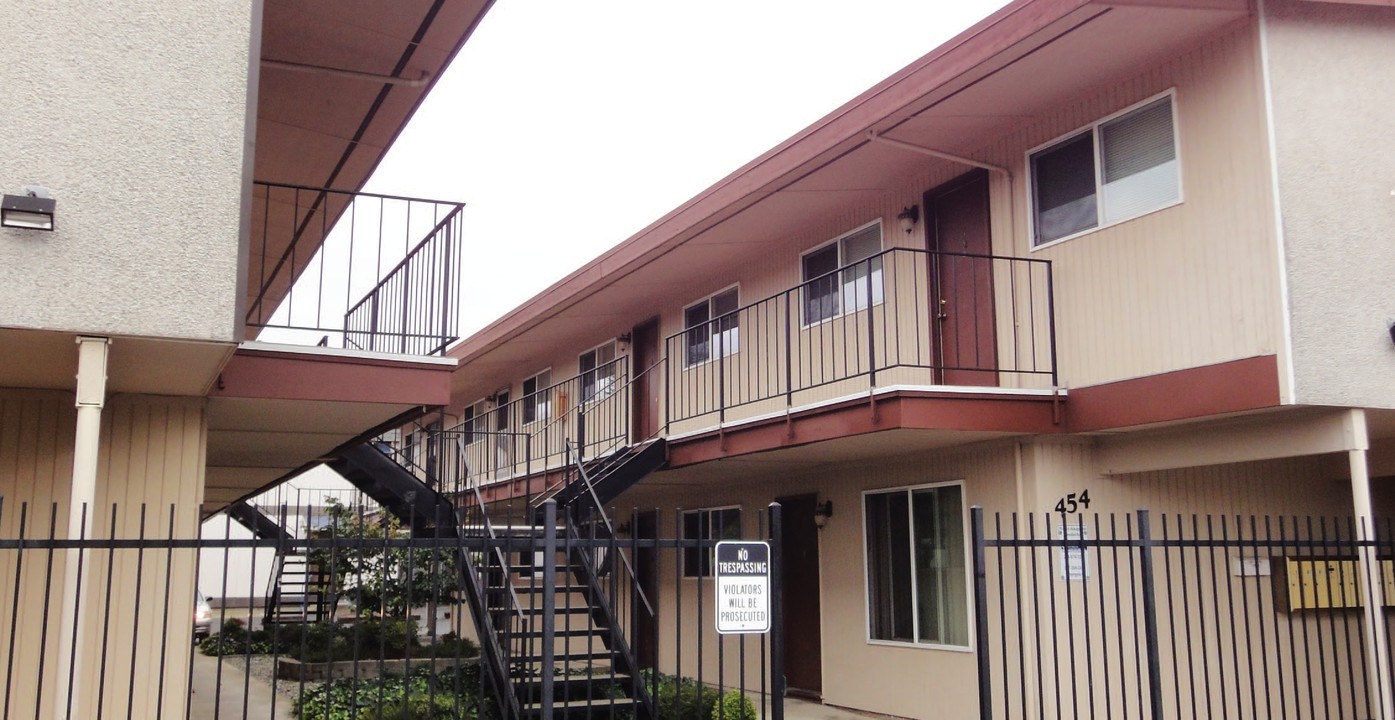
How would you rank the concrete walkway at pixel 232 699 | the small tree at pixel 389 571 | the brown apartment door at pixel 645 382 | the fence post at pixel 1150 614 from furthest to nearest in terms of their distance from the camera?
the brown apartment door at pixel 645 382
the small tree at pixel 389 571
the concrete walkway at pixel 232 699
the fence post at pixel 1150 614

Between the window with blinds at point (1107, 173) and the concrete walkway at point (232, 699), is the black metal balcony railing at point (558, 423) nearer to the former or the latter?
the concrete walkway at point (232, 699)

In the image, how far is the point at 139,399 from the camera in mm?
7805

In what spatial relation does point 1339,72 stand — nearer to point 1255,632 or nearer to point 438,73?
point 1255,632

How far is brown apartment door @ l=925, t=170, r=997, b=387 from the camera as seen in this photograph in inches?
439

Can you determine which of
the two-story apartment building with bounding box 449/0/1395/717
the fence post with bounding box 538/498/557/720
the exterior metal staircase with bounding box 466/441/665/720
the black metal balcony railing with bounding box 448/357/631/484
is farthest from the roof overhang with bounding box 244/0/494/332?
the black metal balcony railing with bounding box 448/357/631/484

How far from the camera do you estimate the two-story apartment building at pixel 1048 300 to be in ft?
28.8

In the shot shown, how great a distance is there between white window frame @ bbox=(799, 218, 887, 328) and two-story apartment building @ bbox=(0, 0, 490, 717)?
483 centimetres

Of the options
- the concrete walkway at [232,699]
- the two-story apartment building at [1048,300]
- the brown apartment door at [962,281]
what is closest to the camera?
the two-story apartment building at [1048,300]

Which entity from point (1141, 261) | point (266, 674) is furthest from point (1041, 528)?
point (266, 674)

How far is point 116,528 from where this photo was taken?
753cm

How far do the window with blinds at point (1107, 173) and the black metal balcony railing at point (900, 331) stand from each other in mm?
497

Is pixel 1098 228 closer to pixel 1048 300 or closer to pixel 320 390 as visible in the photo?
pixel 1048 300

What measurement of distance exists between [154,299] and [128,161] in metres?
0.75

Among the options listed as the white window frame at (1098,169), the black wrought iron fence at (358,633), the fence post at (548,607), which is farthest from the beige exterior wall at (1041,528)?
the fence post at (548,607)
